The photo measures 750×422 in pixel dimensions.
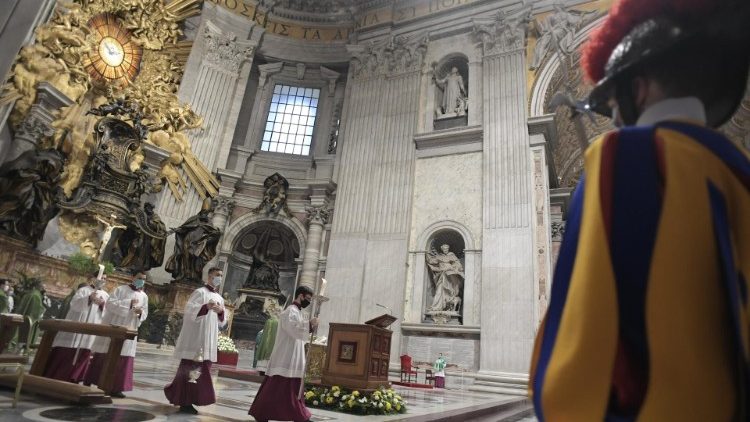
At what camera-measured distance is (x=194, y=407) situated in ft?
12.3

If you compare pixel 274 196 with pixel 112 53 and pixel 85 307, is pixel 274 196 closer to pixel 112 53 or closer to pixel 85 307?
pixel 112 53

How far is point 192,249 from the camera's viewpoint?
11844mm

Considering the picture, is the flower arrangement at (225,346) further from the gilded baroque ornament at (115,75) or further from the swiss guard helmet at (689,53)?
the swiss guard helmet at (689,53)

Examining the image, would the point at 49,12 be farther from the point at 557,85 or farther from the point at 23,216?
the point at 557,85

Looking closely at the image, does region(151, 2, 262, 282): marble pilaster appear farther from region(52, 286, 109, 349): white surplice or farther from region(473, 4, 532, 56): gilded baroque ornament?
region(473, 4, 532, 56): gilded baroque ornament

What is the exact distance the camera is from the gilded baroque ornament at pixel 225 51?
1505cm

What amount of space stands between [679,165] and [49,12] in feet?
38.4

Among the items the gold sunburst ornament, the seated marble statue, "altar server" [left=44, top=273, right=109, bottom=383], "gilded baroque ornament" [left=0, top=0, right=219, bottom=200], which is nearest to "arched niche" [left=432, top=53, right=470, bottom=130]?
"gilded baroque ornament" [left=0, top=0, right=219, bottom=200]

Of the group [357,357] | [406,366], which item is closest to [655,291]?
[357,357]

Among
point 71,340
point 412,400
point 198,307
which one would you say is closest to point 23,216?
point 71,340

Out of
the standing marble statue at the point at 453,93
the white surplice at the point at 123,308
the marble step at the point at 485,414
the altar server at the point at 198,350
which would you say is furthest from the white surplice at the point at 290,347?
the standing marble statue at the point at 453,93

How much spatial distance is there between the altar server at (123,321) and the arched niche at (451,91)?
9.63 m

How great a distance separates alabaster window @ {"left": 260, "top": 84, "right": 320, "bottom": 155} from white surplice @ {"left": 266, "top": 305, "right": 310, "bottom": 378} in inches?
489

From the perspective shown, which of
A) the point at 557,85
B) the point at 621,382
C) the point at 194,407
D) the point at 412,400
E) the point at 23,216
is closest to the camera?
the point at 621,382
